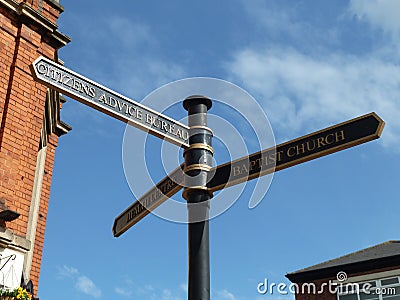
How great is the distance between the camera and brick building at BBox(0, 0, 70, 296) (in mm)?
6953

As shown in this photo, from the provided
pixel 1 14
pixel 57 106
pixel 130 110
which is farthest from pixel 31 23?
pixel 130 110

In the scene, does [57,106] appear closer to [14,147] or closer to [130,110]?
[14,147]

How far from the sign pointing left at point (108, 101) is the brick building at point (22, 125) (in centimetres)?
299

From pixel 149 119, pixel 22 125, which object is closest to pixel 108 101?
pixel 149 119

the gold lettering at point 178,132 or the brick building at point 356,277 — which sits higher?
the brick building at point 356,277

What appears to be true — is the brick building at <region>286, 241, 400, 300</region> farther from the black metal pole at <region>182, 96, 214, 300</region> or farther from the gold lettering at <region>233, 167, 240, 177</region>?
the black metal pole at <region>182, 96, 214, 300</region>

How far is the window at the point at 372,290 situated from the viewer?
1966 centimetres

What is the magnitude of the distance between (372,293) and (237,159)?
17.9 metres

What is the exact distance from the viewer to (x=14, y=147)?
7.53 m

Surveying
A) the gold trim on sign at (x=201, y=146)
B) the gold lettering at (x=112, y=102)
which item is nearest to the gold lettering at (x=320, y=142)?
the gold trim on sign at (x=201, y=146)

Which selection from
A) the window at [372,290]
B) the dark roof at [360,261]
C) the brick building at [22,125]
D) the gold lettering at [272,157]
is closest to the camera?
the gold lettering at [272,157]

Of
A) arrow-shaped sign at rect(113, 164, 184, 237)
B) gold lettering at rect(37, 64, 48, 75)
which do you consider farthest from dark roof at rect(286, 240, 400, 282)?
gold lettering at rect(37, 64, 48, 75)

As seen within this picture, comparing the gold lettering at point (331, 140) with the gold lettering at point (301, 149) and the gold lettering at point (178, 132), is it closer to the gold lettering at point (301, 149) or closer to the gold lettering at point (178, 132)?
the gold lettering at point (301, 149)

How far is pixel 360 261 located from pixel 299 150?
1755cm
